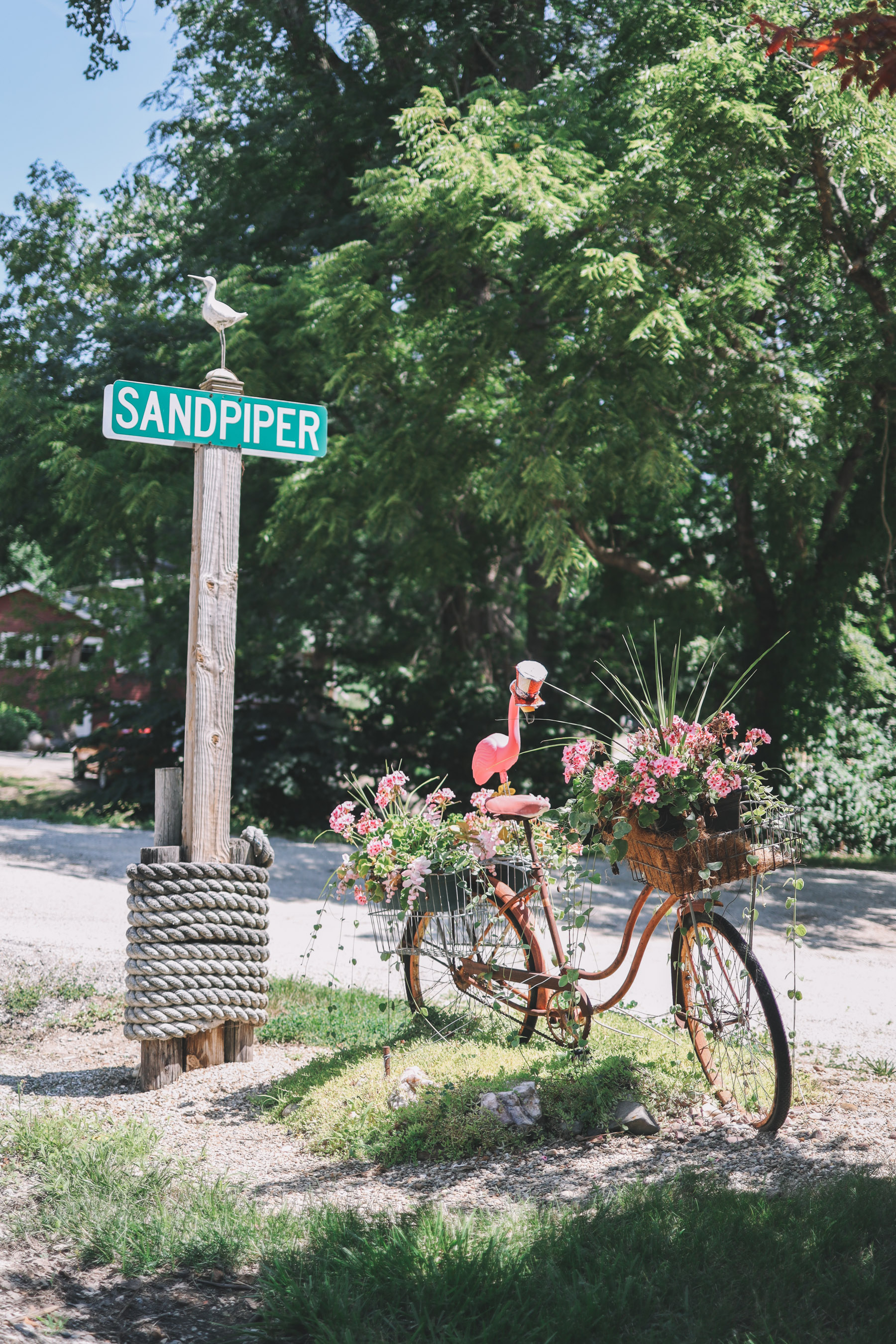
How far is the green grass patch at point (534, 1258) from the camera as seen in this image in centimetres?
250

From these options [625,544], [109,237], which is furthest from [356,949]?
[109,237]

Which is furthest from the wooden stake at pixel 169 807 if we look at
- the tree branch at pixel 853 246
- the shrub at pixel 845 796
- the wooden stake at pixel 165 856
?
the shrub at pixel 845 796

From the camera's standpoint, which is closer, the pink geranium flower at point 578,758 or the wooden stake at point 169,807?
the pink geranium flower at point 578,758

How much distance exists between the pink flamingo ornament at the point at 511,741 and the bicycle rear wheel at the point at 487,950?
474 millimetres

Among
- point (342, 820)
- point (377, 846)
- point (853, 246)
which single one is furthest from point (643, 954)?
point (853, 246)

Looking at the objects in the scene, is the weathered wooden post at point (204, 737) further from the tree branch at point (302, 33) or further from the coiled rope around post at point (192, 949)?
the tree branch at point (302, 33)

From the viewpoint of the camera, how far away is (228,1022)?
455cm

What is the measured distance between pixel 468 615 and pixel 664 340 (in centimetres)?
718

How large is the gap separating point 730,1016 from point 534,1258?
1.25 metres

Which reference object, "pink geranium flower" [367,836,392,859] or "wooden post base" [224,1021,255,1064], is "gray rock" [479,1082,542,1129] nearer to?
"pink geranium flower" [367,836,392,859]

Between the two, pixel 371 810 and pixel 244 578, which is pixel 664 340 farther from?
pixel 244 578

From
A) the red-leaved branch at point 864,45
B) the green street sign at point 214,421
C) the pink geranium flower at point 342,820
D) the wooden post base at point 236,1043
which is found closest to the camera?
the red-leaved branch at point 864,45

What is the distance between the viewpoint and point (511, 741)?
165 inches

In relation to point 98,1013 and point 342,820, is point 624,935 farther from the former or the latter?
point 98,1013
